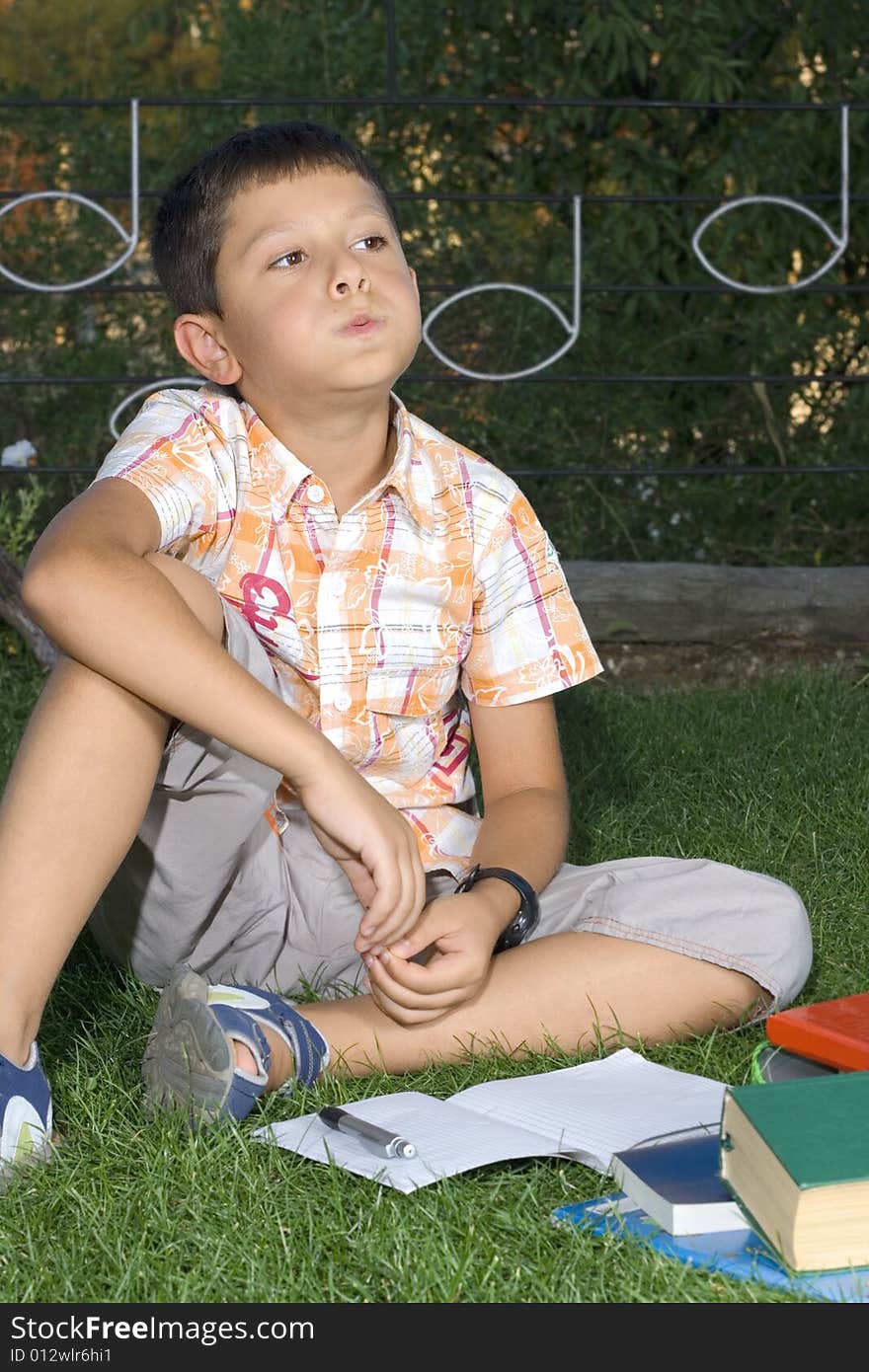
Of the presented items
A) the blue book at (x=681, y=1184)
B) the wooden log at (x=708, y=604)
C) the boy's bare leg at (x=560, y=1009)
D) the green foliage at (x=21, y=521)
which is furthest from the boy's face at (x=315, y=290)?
the wooden log at (x=708, y=604)

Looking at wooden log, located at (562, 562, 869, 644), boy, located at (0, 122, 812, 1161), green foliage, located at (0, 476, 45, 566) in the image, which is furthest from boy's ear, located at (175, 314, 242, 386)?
wooden log, located at (562, 562, 869, 644)

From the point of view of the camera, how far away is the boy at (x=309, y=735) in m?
1.57

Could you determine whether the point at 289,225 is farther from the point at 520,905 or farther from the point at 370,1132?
the point at 370,1132

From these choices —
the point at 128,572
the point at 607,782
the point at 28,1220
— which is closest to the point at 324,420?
the point at 128,572

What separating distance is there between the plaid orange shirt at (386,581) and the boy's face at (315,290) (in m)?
0.09

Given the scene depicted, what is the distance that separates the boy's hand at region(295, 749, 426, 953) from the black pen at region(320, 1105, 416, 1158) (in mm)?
171

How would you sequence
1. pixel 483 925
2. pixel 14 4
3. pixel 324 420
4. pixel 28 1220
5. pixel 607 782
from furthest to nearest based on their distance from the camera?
pixel 14 4 < pixel 607 782 < pixel 324 420 < pixel 483 925 < pixel 28 1220

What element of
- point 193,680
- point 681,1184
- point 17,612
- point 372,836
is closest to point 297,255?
point 193,680

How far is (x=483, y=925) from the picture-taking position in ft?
5.68

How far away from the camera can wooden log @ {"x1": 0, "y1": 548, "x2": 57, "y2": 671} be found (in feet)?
11.0

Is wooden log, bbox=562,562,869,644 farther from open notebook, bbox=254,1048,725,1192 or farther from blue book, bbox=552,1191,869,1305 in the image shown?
blue book, bbox=552,1191,869,1305

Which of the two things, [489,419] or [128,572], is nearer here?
[128,572]

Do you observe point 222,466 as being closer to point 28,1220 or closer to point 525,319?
point 28,1220

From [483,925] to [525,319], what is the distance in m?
3.13
